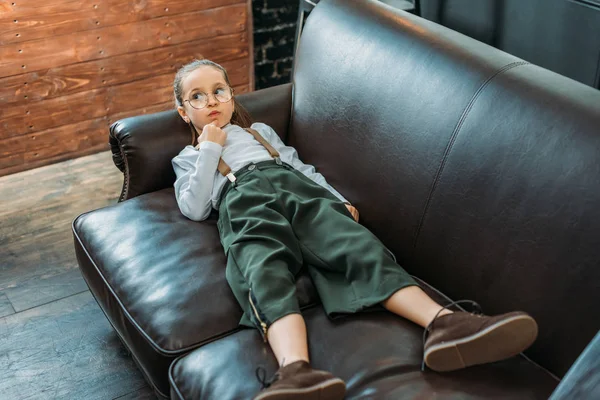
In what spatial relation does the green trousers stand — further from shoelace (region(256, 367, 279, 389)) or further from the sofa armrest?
the sofa armrest

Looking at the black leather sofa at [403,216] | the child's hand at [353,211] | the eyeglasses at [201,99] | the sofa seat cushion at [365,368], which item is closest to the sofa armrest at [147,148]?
the black leather sofa at [403,216]

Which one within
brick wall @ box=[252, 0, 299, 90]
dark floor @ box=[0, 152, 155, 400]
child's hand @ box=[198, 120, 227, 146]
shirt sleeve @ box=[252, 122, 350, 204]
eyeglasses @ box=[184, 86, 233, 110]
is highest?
eyeglasses @ box=[184, 86, 233, 110]

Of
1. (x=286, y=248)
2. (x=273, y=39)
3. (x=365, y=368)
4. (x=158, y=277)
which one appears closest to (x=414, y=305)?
(x=365, y=368)

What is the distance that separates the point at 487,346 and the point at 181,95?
3.89ft

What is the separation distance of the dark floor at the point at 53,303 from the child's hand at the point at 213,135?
0.69m

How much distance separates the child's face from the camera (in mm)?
2168

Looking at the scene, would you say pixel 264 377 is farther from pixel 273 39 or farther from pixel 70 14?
pixel 273 39

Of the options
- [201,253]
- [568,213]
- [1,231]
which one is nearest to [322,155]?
[201,253]

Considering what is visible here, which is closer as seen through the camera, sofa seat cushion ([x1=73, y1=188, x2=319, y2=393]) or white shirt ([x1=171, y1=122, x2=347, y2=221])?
sofa seat cushion ([x1=73, y1=188, x2=319, y2=393])

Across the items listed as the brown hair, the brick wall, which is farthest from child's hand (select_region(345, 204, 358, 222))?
the brick wall

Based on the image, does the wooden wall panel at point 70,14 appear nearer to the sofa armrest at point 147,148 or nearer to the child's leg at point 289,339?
the sofa armrest at point 147,148

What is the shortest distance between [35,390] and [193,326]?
26.3 inches

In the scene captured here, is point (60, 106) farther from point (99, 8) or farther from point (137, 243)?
point (137, 243)

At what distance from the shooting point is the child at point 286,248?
150 centimetres
